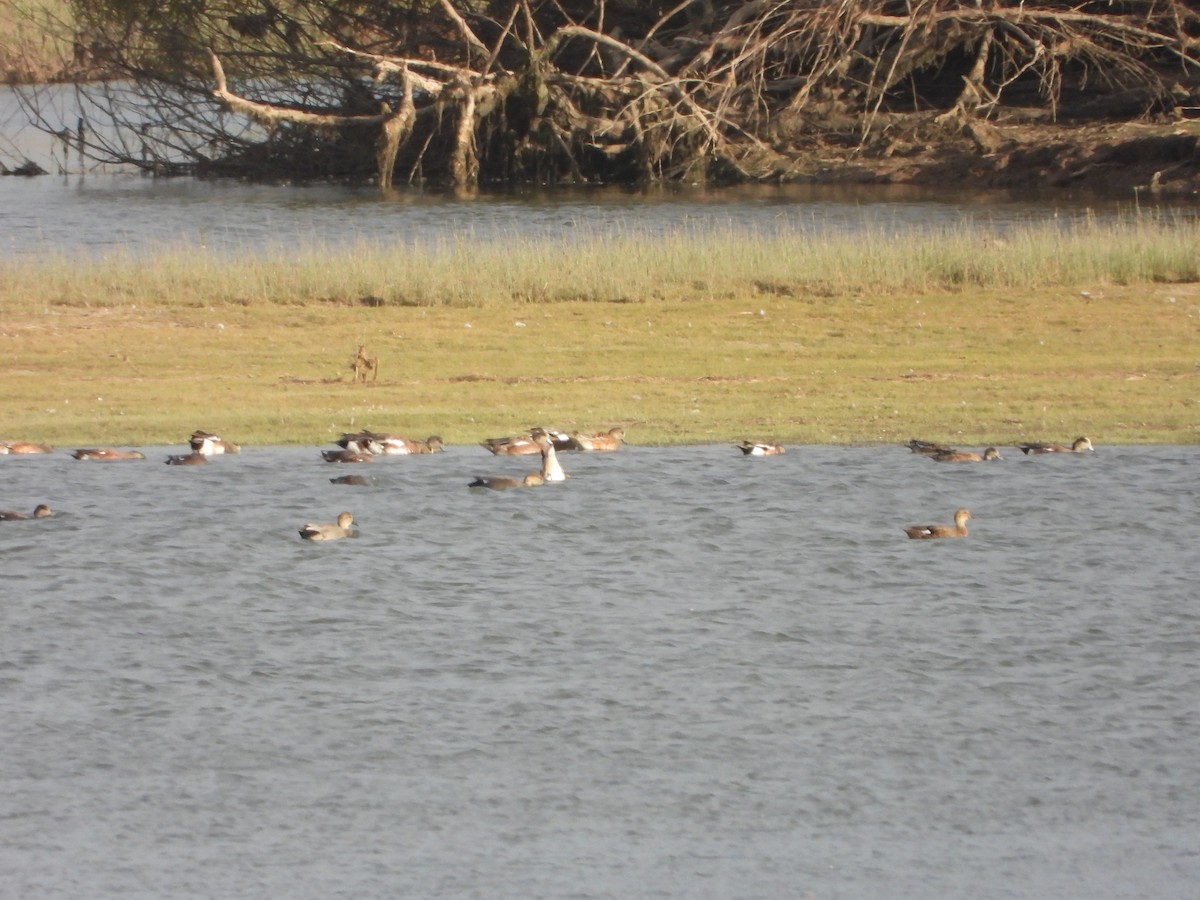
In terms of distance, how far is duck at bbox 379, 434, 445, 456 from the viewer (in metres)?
14.0

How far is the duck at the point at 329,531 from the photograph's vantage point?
11.7 metres

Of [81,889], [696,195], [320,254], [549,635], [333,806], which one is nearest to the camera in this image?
[81,889]

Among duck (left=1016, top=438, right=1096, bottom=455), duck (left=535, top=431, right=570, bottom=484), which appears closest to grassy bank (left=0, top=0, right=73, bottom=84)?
duck (left=535, top=431, right=570, bottom=484)

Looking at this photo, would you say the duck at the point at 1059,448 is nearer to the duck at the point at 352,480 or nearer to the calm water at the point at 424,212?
the duck at the point at 352,480

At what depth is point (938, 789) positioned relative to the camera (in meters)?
7.76

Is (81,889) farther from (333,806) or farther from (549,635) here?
(549,635)

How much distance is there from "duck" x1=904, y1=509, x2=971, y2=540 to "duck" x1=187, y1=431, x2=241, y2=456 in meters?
5.60

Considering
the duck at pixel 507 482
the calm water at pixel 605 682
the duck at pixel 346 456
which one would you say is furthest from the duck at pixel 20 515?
the duck at pixel 507 482

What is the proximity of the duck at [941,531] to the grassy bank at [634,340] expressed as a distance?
9.60ft

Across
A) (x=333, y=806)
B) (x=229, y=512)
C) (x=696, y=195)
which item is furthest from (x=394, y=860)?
(x=696, y=195)

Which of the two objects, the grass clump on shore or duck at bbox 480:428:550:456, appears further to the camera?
the grass clump on shore

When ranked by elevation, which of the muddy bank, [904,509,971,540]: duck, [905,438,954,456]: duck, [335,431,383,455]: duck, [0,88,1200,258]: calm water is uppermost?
the muddy bank

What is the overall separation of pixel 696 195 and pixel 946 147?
7.08 meters

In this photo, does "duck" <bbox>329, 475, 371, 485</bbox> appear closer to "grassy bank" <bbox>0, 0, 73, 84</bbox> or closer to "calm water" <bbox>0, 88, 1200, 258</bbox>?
"calm water" <bbox>0, 88, 1200, 258</bbox>
